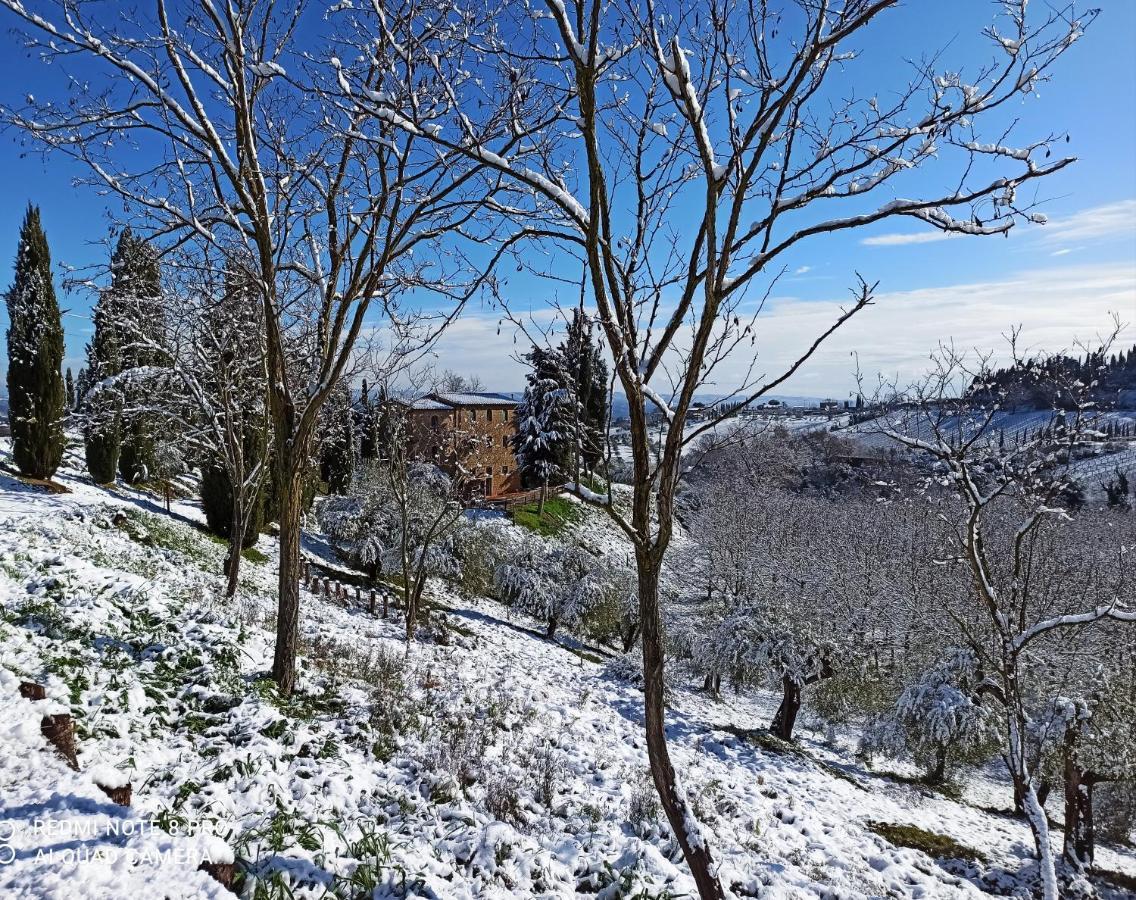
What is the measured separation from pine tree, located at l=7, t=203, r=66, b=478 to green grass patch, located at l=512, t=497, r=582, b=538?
19148 millimetres

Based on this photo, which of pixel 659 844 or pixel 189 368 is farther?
pixel 189 368

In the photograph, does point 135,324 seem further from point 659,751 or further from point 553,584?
point 553,584

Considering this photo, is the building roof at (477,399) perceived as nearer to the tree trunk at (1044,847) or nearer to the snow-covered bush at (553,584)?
the snow-covered bush at (553,584)

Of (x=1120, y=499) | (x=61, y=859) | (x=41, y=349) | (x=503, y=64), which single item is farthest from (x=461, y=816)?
(x=1120, y=499)

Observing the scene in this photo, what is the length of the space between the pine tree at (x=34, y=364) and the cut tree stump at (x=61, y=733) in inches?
581

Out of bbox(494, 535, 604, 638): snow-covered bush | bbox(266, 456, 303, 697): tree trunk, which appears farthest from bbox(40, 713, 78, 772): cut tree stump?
bbox(494, 535, 604, 638): snow-covered bush

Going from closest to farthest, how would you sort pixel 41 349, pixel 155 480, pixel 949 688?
pixel 949 688
pixel 41 349
pixel 155 480

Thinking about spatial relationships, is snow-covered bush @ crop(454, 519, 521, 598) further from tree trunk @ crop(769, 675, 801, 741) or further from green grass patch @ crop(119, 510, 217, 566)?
tree trunk @ crop(769, 675, 801, 741)

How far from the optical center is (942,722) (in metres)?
11.6

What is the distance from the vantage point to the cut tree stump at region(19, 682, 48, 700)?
4242 millimetres

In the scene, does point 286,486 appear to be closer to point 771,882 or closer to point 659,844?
point 659,844

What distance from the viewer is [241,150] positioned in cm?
558

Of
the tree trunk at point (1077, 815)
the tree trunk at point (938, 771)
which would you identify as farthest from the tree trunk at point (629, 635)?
the tree trunk at point (1077, 815)

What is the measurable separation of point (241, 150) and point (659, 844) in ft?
23.8
